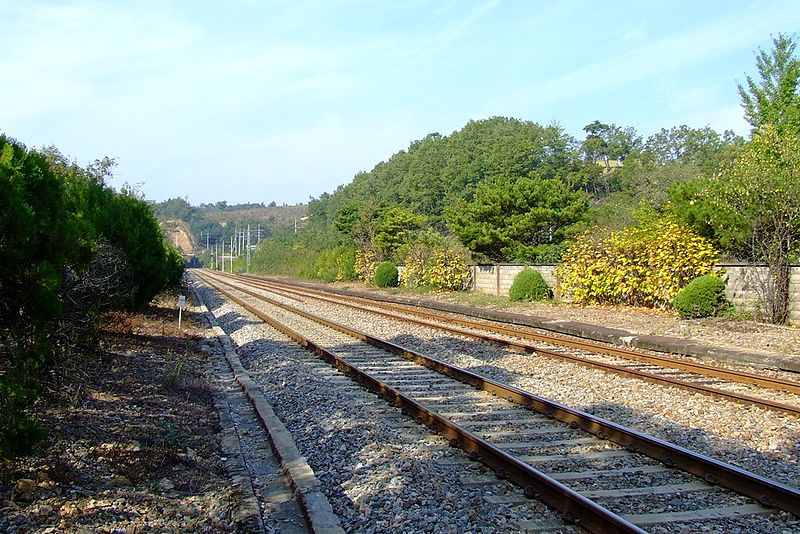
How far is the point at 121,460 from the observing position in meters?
6.14

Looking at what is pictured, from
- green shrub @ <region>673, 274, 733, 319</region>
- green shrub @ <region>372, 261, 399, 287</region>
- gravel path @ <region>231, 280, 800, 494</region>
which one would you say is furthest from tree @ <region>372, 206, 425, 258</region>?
gravel path @ <region>231, 280, 800, 494</region>

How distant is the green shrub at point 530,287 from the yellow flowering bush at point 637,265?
2.87 ft

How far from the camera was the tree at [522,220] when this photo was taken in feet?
110

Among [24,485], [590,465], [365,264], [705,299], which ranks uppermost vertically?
[365,264]

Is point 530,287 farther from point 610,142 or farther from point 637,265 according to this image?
point 610,142

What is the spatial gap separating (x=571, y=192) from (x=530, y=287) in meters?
14.5

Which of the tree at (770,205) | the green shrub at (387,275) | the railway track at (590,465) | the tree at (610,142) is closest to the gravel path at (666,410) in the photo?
the railway track at (590,465)

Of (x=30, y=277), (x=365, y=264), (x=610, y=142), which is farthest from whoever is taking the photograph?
(x=610, y=142)

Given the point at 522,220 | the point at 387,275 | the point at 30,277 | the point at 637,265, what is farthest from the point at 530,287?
the point at 30,277

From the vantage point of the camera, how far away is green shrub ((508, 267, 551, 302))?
25656 mm

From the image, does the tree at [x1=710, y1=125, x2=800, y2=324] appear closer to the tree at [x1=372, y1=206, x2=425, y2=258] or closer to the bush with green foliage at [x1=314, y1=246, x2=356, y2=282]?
the tree at [x1=372, y1=206, x2=425, y2=258]

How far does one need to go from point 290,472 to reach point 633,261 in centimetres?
1744

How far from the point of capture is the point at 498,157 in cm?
6694

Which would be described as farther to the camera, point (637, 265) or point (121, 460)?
point (637, 265)
